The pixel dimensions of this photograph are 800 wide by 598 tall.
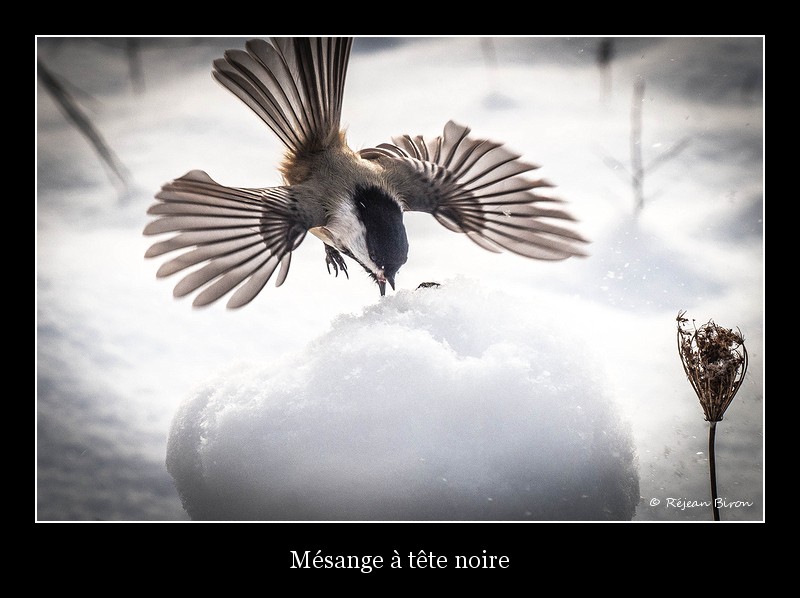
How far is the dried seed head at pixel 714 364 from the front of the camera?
110 cm

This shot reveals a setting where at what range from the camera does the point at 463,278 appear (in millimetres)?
1220

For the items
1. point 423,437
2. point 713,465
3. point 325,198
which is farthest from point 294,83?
point 713,465

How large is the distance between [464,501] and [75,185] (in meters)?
0.97

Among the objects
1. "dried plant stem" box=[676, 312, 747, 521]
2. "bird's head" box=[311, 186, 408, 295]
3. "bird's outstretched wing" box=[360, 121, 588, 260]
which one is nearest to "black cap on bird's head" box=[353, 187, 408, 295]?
"bird's head" box=[311, 186, 408, 295]

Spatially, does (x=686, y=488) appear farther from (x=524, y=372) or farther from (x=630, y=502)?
(x=524, y=372)

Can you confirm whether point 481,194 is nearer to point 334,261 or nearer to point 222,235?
point 334,261

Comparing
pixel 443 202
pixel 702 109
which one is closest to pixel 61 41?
pixel 443 202

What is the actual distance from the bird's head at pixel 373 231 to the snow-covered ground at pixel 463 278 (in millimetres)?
72

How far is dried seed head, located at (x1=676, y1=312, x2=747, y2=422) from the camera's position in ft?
3.60

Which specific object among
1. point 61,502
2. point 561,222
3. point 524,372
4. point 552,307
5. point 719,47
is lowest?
point 61,502

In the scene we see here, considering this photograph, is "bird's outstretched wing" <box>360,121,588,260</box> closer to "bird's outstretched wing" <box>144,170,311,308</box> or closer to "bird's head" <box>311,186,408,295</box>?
"bird's head" <box>311,186,408,295</box>

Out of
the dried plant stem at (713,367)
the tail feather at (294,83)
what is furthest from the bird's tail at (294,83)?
the dried plant stem at (713,367)

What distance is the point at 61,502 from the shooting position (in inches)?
47.4

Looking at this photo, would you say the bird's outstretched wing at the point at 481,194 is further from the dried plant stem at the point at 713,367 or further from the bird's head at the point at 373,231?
the dried plant stem at the point at 713,367
